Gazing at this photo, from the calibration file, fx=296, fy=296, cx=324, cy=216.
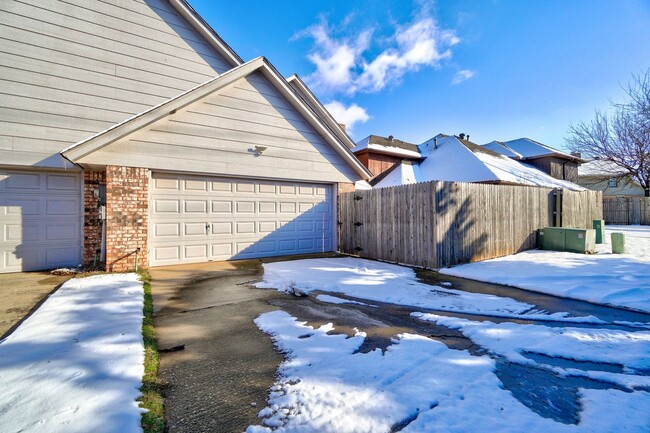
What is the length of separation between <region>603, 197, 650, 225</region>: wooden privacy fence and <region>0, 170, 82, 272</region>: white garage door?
3331 cm

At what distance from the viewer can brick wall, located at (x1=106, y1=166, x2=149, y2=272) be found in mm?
6605

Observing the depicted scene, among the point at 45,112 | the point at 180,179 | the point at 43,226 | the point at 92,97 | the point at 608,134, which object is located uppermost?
the point at 608,134

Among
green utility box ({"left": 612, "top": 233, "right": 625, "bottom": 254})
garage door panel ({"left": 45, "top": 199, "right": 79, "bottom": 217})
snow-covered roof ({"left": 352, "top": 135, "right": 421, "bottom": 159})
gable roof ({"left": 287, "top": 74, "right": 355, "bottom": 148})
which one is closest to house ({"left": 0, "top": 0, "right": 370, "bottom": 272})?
garage door panel ({"left": 45, "top": 199, "right": 79, "bottom": 217})

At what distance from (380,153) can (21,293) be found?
60.9 feet

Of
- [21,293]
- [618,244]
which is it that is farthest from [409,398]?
[618,244]

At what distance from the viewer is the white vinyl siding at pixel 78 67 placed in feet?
22.4

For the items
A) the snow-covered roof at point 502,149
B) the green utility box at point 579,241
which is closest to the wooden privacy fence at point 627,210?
the snow-covered roof at point 502,149

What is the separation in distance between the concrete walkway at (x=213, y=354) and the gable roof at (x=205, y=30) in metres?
7.55

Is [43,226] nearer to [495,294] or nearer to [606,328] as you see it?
[495,294]

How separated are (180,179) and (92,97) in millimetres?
3047

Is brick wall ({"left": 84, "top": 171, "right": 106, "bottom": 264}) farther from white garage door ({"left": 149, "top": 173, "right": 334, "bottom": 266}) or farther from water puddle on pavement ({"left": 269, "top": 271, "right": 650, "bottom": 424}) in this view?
water puddle on pavement ({"left": 269, "top": 271, "right": 650, "bottom": 424})

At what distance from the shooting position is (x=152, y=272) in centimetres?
680

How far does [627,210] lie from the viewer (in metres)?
23.2

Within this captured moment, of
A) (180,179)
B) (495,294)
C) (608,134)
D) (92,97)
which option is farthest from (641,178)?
(92,97)
